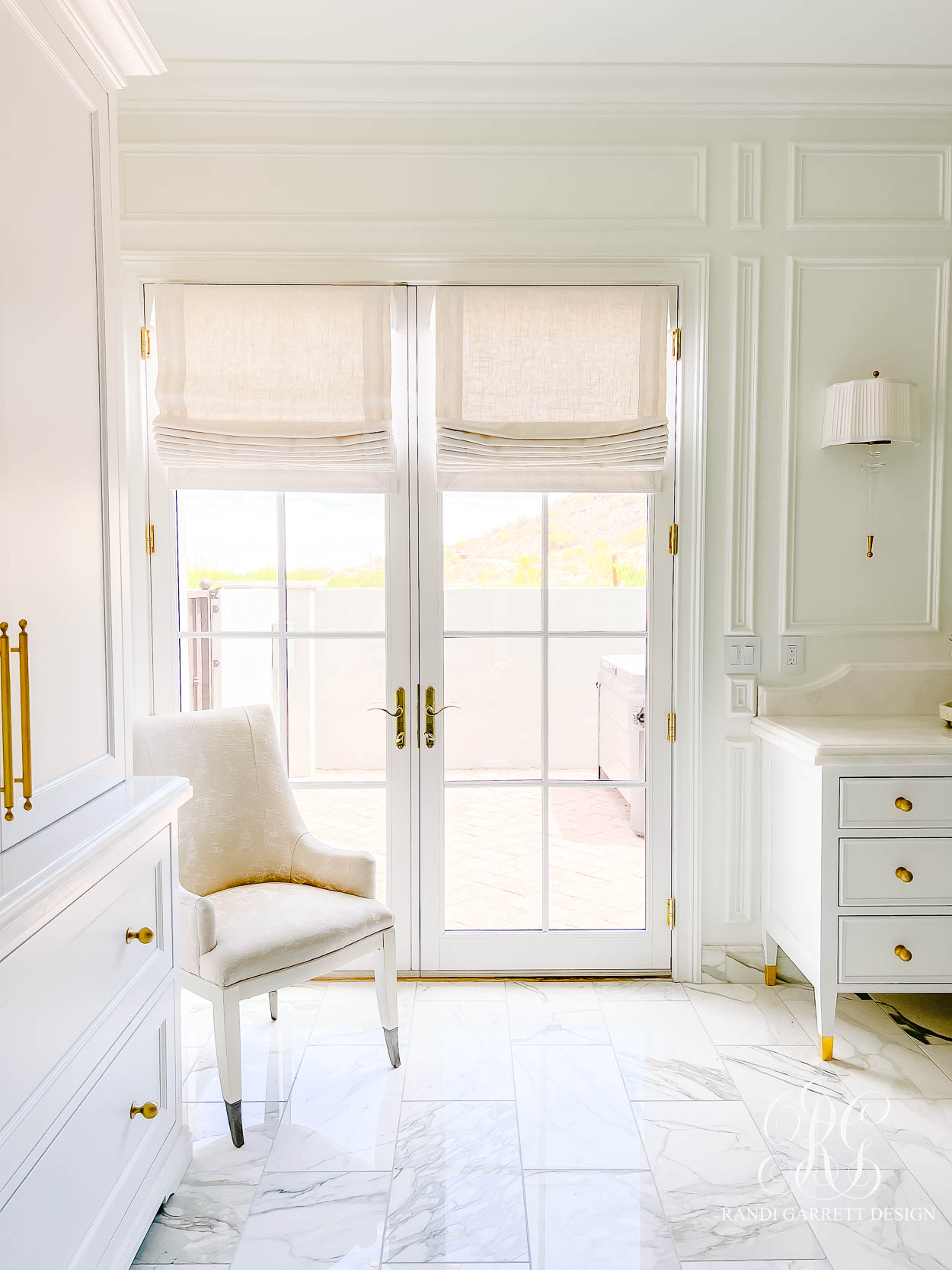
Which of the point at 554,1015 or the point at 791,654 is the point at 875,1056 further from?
the point at 791,654

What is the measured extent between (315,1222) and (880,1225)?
1135 mm

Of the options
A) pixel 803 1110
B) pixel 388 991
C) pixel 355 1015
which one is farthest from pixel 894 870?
pixel 355 1015

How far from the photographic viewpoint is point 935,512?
2.71 meters

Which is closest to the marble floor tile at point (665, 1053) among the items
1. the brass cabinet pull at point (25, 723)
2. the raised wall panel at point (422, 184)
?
the brass cabinet pull at point (25, 723)

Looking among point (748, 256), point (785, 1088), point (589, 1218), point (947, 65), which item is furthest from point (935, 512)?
point (589, 1218)

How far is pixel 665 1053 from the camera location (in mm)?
2334

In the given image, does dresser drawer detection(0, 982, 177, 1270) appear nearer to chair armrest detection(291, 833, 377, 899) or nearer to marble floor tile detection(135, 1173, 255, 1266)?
marble floor tile detection(135, 1173, 255, 1266)

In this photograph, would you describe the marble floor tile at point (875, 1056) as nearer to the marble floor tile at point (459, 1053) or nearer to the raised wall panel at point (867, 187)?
the marble floor tile at point (459, 1053)

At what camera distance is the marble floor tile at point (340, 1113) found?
74.7 inches

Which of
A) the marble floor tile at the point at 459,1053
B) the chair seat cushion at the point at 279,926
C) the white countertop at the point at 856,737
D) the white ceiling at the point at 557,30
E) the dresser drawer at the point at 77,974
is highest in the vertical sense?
the white ceiling at the point at 557,30

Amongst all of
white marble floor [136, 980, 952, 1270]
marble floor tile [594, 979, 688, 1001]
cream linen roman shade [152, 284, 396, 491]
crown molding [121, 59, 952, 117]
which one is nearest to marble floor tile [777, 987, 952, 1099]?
white marble floor [136, 980, 952, 1270]

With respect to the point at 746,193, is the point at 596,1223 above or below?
below

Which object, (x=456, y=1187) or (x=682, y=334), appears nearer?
(x=456, y=1187)

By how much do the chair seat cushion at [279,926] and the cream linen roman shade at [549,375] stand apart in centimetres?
134
